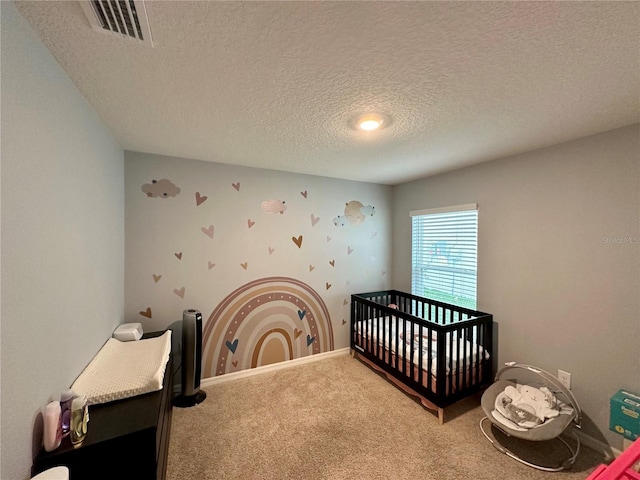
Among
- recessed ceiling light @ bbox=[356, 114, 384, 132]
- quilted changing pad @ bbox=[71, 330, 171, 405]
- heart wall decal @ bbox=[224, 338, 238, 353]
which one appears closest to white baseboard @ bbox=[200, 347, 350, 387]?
heart wall decal @ bbox=[224, 338, 238, 353]

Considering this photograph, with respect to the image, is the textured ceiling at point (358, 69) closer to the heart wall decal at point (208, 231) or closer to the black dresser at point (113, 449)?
the heart wall decal at point (208, 231)

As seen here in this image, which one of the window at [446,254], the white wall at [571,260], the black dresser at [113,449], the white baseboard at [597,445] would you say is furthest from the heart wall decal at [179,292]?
the white baseboard at [597,445]

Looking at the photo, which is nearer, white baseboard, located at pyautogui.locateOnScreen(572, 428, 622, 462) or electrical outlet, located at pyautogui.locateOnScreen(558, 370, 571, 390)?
white baseboard, located at pyautogui.locateOnScreen(572, 428, 622, 462)

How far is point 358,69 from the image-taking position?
1.20 metres

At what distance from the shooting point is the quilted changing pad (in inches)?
51.8

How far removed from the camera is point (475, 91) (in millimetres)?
1377

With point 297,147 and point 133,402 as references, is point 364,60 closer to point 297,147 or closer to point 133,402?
point 297,147

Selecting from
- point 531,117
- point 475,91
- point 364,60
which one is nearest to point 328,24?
point 364,60

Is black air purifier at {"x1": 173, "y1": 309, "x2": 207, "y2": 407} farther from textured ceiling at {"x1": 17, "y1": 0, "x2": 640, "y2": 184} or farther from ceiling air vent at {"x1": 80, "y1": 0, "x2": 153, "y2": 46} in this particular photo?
ceiling air vent at {"x1": 80, "y1": 0, "x2": 153, "y2": 46}

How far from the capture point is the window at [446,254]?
280 cm

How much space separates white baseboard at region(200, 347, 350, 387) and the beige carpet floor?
0.26ft

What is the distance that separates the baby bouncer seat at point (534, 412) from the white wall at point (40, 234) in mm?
2648

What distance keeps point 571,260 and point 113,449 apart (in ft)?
10.2

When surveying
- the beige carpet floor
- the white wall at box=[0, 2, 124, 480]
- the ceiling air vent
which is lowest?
the beige carpet floor
